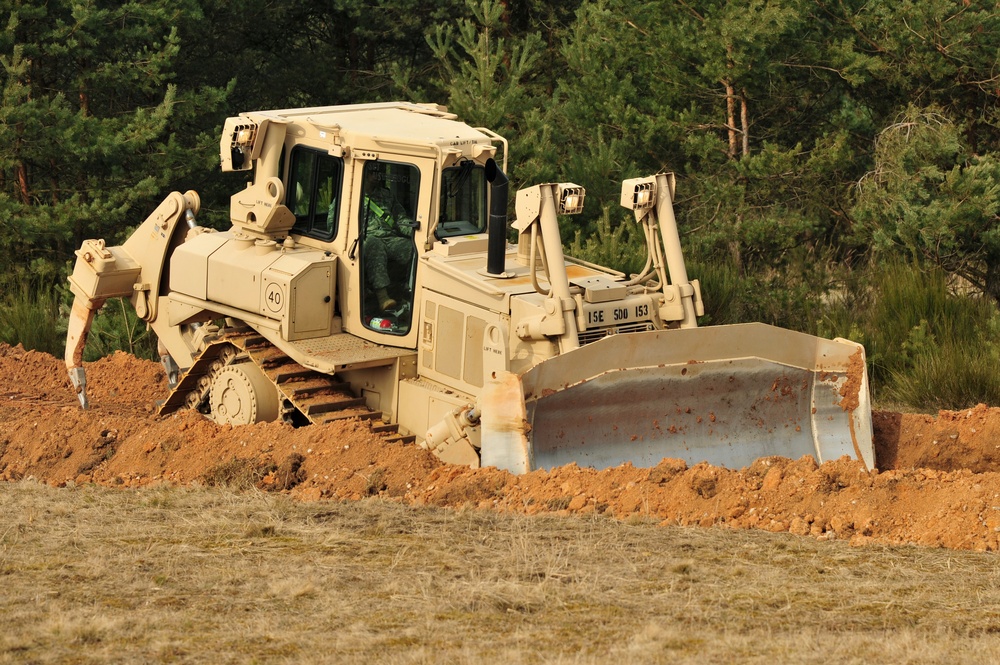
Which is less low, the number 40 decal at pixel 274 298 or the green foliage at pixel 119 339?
the number 40 decal at pixel 274 298

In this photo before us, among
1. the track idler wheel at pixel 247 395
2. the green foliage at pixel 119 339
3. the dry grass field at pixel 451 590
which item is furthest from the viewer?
the green foliage at pixel 119 339

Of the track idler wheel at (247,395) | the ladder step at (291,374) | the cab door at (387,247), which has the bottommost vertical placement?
the track idler wheel at (247,395)

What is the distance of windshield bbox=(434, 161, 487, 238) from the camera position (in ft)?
37.2

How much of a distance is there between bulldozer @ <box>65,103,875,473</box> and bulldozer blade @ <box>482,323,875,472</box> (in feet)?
0.05

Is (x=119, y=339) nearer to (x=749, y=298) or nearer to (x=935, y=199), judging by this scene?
(x=749, y=298)

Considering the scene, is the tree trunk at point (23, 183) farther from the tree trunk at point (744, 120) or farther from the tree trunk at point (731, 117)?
the tree trunk at point (744, 120)

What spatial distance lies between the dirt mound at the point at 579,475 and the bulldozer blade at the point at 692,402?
0.44m

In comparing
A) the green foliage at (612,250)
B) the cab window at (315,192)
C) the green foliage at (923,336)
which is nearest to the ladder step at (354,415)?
the cab window at (315,192)

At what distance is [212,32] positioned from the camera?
20.0 m

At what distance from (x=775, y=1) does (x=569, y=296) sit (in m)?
6.93

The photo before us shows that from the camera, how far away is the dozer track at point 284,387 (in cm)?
1128

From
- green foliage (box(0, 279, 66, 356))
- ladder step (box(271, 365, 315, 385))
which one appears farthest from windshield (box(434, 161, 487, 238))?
green foliage (box(0, 279, 66, 356))

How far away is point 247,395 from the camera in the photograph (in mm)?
11867

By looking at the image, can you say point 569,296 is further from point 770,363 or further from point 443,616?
point 443,616
